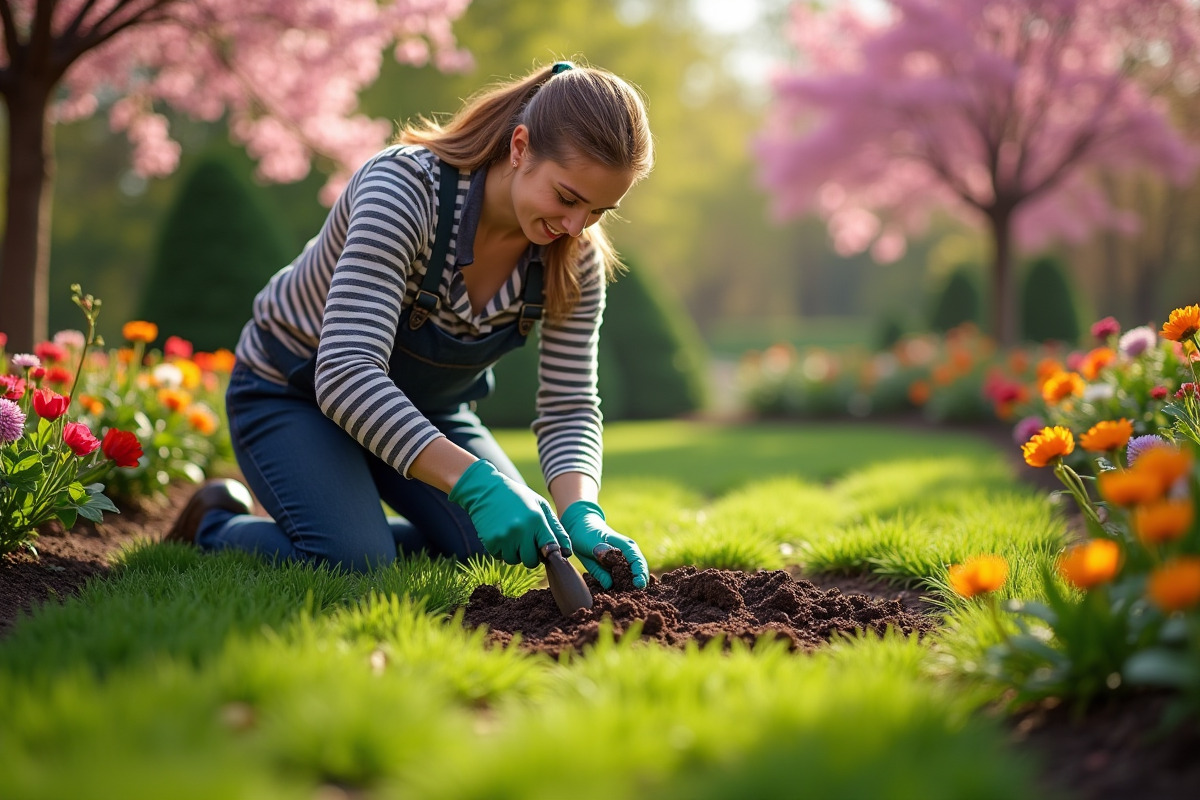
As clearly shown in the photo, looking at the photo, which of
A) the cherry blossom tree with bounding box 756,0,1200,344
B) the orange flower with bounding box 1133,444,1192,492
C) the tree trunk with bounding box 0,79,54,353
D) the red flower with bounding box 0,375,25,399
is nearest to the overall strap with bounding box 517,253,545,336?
the red flower with bounding box 0,375,25,399

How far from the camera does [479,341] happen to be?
279 centimetres

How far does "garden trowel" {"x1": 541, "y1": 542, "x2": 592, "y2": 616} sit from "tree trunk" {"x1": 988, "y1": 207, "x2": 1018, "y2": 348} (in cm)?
1005

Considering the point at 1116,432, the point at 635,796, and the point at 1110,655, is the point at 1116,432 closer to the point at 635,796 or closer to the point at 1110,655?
the point at 1110,655

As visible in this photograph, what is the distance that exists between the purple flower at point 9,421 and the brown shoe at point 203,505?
773mm

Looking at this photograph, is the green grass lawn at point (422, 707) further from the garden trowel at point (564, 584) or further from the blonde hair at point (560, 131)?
the blonde hair at point (560, 131)

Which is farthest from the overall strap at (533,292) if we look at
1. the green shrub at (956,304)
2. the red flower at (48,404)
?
the green shrub at (956,304)

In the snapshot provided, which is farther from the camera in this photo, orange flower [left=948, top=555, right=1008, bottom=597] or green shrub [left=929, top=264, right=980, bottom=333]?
green shrub [left=929, top=264, right=980, bottom=333]

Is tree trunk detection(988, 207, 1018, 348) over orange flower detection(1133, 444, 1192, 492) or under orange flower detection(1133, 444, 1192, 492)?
over

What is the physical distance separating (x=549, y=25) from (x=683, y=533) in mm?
13404

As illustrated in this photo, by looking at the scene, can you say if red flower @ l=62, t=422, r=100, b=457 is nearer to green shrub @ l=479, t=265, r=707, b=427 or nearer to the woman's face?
the woman's face

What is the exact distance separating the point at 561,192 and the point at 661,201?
61.7ft

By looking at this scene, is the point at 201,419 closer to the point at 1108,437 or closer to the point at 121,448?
the point at 121,448

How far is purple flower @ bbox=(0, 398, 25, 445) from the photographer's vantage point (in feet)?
7.69

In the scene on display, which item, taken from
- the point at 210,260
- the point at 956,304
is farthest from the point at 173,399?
the point at 956,304
